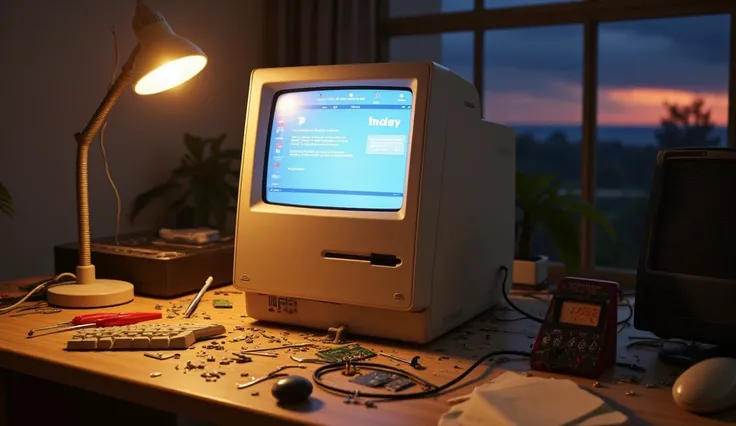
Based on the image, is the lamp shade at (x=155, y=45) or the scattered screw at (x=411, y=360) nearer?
the scattered screw at (x=411, y=360)

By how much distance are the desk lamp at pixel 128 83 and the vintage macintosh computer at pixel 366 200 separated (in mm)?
195

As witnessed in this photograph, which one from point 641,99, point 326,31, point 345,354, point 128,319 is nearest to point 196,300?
point 128,319

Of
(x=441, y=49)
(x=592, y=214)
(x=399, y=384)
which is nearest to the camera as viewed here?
(x=399, y=384)

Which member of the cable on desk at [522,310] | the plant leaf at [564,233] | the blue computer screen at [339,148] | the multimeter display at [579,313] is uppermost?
the blue computer screen at [339,148]

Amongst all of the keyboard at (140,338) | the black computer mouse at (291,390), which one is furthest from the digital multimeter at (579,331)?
the keyboard at (140,338)

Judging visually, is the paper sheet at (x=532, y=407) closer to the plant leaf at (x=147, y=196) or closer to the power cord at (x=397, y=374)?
the power cord at (x=397, y=374)

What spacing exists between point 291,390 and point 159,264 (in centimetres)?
71

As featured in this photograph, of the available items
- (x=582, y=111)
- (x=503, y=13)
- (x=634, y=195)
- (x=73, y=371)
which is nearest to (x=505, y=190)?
(x=73, y=371)

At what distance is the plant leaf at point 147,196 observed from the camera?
289cm

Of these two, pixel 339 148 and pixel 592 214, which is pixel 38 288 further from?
pixel 592 214

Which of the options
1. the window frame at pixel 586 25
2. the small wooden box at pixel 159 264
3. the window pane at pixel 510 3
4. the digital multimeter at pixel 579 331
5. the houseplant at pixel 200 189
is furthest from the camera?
the window pane at pixel 510 3

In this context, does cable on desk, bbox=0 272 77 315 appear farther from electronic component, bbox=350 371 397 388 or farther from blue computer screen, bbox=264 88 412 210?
electronic component, bbox=350 371 397 388

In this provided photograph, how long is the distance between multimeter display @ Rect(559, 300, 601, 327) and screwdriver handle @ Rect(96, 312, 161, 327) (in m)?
0.75

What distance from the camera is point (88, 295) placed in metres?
1.48
